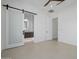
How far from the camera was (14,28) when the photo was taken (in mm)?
4723

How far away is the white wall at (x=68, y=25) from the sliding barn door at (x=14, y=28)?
318 centimetres

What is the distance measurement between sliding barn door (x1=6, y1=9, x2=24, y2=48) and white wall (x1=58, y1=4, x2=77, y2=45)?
318 cm

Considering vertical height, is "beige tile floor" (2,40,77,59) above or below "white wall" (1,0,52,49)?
below

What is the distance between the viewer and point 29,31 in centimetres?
866

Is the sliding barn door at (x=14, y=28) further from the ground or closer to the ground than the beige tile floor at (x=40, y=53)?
further from the ground

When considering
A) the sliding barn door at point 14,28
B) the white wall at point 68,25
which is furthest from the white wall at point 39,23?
the white wall at point 68,25

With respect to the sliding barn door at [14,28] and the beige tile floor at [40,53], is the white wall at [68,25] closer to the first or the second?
the beige tile floor at [40,53]

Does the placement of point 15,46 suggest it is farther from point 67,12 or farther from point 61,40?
point 67,12

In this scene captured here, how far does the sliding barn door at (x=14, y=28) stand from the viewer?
441 centimetres

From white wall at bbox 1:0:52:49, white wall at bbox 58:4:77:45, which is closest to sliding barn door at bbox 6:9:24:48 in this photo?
white wall at bbox 1:0:52:49

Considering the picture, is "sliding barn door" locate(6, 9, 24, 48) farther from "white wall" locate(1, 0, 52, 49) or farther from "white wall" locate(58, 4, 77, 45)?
"white wall" locate(58, 4, 77, 45)

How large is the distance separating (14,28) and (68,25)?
3708 mm

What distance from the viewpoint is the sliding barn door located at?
4.41 meters

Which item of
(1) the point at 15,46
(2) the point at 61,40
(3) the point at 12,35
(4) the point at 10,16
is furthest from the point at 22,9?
(2) the point at 61,40
